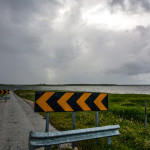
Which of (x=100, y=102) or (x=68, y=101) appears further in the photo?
(x=100, y=102)

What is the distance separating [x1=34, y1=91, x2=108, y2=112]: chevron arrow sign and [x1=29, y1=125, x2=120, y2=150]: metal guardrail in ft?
2.48

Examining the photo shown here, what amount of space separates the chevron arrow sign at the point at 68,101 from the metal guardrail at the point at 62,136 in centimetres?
75

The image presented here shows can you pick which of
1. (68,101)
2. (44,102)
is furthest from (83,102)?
(44,102)

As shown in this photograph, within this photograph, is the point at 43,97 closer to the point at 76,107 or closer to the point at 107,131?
the point at 76,107

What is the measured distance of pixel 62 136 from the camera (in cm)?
346

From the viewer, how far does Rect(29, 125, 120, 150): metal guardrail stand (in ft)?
10.5

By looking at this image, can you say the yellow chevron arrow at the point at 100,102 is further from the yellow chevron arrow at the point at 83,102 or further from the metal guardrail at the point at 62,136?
the metal guardrail at the point at 62,136

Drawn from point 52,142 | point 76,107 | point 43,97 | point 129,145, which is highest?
point 43,97

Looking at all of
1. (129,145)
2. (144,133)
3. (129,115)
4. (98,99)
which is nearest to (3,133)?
(98,99)

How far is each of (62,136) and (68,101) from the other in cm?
108

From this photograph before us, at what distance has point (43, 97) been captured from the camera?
3.95m

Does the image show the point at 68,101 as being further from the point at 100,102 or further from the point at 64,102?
the point at 100,102

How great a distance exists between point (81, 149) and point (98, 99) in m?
1.61

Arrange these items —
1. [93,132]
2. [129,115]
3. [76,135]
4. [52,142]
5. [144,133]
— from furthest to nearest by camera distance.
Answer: [129,115], [144,133], [93,132], [76,135], [52,142]
